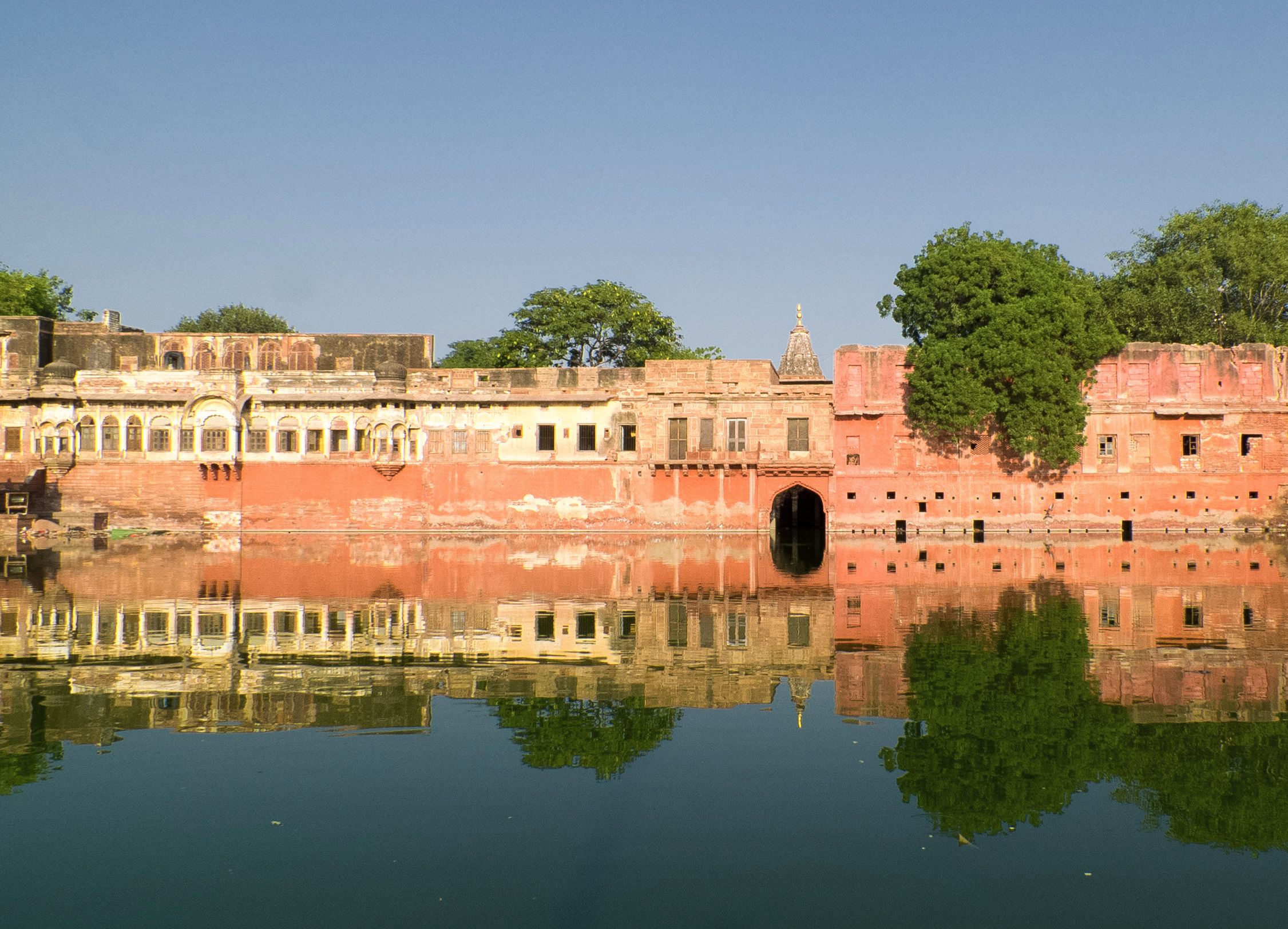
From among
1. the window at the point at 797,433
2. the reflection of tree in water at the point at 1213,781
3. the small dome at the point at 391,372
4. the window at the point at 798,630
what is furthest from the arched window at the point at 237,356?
the reflection of tree in water at the point at 1213,781

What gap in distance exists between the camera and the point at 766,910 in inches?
248

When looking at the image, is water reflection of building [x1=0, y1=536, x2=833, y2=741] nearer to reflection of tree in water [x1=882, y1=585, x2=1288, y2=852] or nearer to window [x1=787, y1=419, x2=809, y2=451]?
reflection of tree in water [x1=882, y1=585, x2=1288, y2=852]

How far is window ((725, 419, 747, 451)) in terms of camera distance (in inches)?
1483

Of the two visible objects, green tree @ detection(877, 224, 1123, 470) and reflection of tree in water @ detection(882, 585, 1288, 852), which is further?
green tree @ detection(877, 224, 1123, 470)

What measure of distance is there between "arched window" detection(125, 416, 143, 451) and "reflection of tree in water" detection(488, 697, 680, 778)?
31.7 meters

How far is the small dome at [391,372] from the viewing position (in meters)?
38.7

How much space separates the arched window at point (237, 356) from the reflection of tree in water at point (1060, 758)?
3280 centimetres

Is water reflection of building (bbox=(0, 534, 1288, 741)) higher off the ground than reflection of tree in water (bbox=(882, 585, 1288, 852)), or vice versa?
water reflection of building (bbox=(0, 534, 1288, 741))

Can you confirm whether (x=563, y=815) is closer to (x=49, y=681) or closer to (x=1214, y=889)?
(x=1214, y=889)

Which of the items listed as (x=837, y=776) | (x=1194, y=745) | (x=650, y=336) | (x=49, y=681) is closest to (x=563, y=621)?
(x=49, y=681)

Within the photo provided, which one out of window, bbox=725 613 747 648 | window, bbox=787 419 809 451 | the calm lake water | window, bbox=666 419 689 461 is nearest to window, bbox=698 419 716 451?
window, bbox=666 419 689 461

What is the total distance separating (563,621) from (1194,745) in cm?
963

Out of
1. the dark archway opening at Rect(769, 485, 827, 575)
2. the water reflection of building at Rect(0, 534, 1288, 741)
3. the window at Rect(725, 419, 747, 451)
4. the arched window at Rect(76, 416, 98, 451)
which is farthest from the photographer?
the arched window at Rect(76, 416, 98, 451)

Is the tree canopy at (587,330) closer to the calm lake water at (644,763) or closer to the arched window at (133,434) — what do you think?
the arched window at (133,434)
